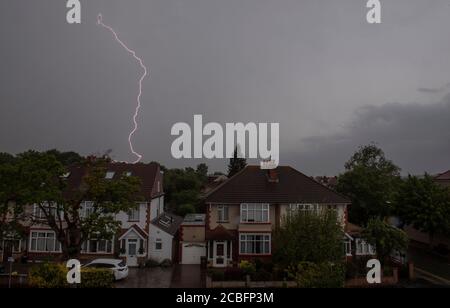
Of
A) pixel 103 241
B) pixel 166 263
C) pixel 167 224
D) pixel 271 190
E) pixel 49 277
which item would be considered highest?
pixel 271 190

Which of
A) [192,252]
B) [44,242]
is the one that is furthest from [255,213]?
[44,242]

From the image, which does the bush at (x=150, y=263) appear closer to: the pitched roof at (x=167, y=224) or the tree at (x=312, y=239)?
the pitched roof at (x=167, y=224)

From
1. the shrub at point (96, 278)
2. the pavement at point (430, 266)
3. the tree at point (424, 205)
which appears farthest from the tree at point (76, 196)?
the tree at point (424, 205)


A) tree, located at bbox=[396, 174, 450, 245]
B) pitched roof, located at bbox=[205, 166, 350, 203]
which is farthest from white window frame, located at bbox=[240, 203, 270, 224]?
tree, located at bbox=[396, 174, 450, 245]

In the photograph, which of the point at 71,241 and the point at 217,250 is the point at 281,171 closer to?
the point at 217,250

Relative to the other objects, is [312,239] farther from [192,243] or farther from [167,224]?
[167,224]
